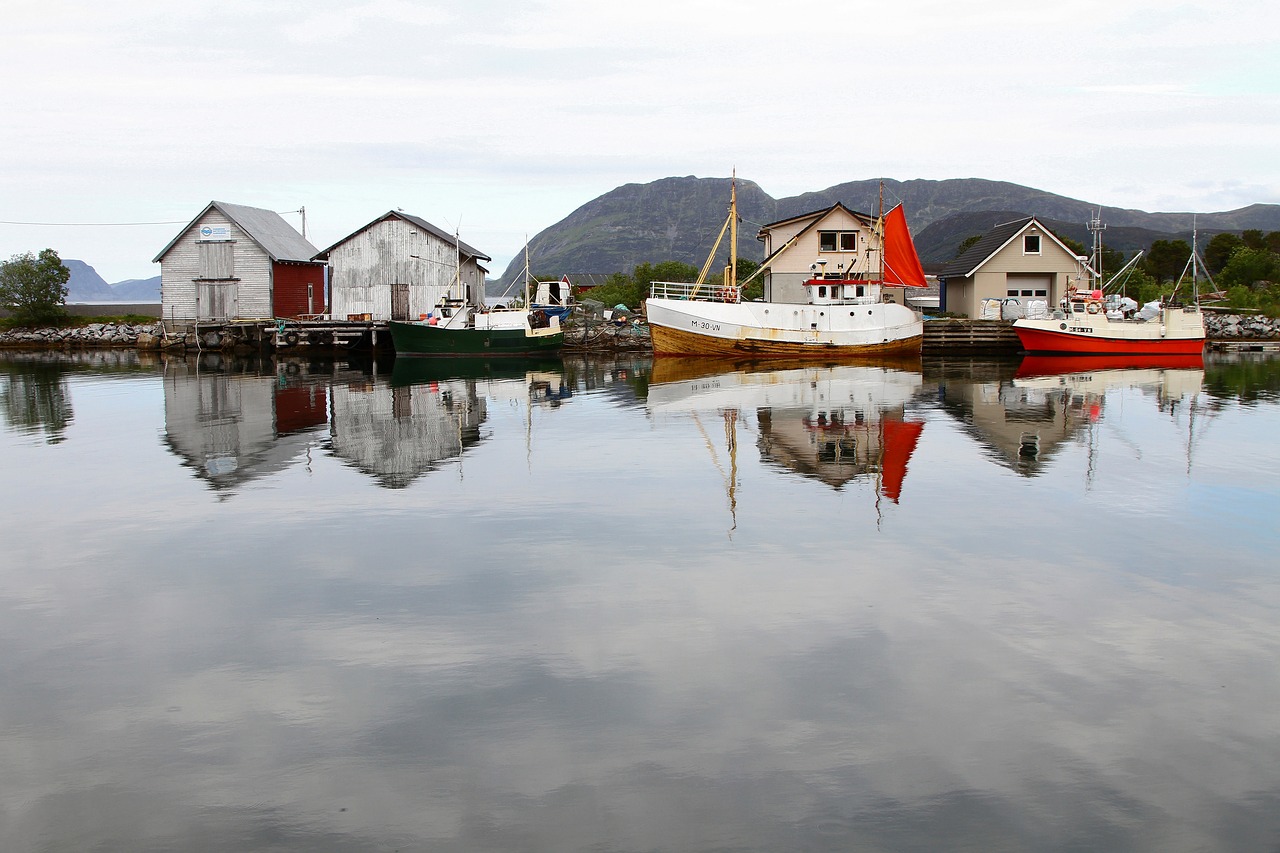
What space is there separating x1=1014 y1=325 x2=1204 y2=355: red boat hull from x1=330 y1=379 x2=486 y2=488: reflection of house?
90.7ft

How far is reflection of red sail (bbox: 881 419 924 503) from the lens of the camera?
48.7 feet

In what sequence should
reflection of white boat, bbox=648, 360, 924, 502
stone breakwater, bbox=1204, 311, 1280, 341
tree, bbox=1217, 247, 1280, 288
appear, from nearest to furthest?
reflection of white boat, bbox=648, 360, 924, 502, stone breakwater, bbox=1204, 311, 1280, 341, tree, bbox=1217, 247, 1280, 288

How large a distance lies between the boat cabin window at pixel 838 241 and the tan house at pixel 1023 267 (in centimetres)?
641

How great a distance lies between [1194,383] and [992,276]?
24587 millimetres

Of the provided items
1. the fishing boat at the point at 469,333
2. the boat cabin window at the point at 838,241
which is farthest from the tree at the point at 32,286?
the boat cabin window at the point at 838,241

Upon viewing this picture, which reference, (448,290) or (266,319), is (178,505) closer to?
(448,290)

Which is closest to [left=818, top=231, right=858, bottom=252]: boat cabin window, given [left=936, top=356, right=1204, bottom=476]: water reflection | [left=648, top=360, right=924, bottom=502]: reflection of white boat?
[left=936, top=356, right=1204, bottom=476]: water reflection

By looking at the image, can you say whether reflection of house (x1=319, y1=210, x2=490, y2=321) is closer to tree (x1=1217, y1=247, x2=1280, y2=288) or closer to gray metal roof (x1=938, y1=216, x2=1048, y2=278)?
gray metal roof (x1=938, y1=216, x2=1048, y2=278)

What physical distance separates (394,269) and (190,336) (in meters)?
12.8

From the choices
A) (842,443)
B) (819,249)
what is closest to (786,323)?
(819,249)

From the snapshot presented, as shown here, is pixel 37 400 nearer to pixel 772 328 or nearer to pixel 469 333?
pixel 469 333

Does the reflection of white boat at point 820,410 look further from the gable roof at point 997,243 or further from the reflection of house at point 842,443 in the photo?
the gable roof at point 997,243

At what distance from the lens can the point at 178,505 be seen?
1391 cm

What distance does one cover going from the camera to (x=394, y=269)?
54.0m
